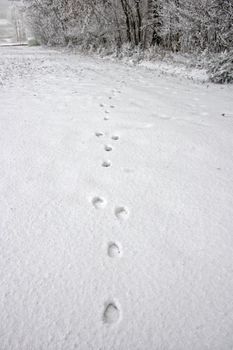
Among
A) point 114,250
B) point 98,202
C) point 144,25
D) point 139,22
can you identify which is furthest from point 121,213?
point 139,22

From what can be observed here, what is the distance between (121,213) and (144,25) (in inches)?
540

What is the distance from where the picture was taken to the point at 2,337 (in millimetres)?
1255

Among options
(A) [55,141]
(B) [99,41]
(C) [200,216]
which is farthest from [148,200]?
(B) [99,41]

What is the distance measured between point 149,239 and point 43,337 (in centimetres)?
87

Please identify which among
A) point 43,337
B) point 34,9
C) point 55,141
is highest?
point 34,9

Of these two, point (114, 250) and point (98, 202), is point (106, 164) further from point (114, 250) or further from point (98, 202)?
point (114, 250)

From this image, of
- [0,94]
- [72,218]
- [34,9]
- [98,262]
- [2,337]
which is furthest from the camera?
[34,9]

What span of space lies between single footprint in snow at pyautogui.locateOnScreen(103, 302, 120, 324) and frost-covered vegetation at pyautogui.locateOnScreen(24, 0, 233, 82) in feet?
22.6

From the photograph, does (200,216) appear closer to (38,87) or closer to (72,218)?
(72,218)

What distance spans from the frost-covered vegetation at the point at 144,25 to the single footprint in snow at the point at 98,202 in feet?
19.9

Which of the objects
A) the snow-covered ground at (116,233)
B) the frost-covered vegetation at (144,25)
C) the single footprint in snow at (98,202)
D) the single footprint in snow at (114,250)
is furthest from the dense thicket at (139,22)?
the single footprint in snow at (114,250)

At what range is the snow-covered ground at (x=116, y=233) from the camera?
1316 millimetres

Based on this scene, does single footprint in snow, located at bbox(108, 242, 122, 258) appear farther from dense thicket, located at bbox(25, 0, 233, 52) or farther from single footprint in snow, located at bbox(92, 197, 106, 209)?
dense thicket, located at bbox(25, 0, 233, 52)

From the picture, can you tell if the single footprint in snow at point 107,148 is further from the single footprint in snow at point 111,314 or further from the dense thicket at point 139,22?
the dense thicket at point 139,22
